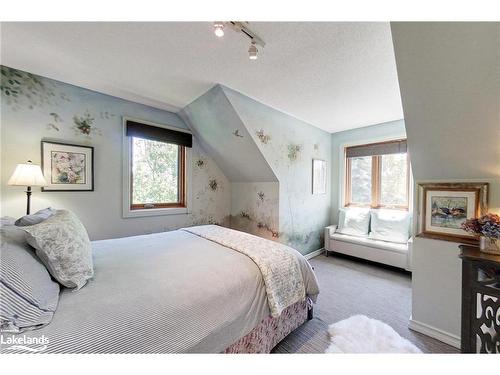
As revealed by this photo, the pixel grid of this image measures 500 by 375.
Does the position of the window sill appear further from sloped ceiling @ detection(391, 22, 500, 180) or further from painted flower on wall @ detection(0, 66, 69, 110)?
sloped ceiling @ detection(391, 22, 500, 180)

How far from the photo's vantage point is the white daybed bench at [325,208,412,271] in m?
2.92

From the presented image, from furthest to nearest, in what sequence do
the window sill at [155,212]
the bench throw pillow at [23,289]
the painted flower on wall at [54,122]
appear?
the window sill at [155,212], the painted flower on wall at [54,122], the bench throw pillow at [23,289]

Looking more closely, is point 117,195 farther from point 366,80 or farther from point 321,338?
point 366,80

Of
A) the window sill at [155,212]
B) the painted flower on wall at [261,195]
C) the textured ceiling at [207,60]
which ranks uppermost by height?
the textured ceiling at [207,60]

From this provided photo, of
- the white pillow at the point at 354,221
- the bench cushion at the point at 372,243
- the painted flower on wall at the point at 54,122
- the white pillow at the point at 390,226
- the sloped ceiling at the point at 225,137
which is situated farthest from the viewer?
the white pillow at the point at 354,221

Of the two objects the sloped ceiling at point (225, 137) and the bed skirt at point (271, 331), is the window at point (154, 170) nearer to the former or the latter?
the sloped ceiling at point (225, 137)

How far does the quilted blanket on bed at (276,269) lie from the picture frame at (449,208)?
1.17 m

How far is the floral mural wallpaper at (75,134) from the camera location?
6.28 feet

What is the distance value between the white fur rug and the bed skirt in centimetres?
28

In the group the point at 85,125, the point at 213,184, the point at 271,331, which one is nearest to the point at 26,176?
the point at 85,125

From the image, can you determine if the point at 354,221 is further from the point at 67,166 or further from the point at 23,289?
the point at 67,166

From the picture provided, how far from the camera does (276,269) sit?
145 centimetres

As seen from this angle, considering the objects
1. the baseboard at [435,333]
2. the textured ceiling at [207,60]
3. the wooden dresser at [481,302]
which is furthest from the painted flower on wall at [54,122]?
the baseboard at [435,333]

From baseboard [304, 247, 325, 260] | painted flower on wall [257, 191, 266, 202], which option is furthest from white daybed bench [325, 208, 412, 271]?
painted flower on wall [257, 191, 266, 202]
